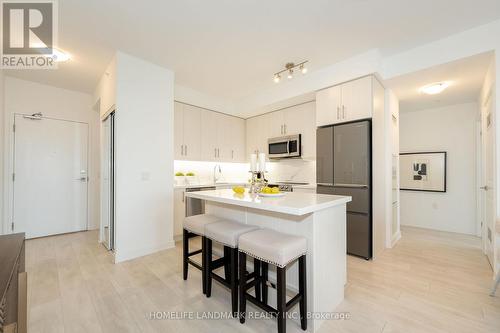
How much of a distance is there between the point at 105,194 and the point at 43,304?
166 cm

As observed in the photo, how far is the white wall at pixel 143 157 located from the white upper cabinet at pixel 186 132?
605mm

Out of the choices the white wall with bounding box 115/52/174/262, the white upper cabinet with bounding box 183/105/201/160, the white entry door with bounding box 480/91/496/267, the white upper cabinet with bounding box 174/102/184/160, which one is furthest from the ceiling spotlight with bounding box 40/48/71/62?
the white entry door with bounding box 480/91/496/267

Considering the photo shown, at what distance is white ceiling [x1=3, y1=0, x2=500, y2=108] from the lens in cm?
201

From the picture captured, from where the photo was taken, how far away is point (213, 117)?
448cm

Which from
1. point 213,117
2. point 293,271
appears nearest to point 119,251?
point 293,271

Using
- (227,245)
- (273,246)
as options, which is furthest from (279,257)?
(227,245)

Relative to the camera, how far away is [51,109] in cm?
384

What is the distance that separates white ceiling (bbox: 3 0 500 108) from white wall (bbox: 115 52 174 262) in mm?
289

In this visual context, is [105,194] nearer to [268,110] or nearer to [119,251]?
[119,251]

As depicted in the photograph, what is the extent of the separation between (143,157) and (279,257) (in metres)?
2.38

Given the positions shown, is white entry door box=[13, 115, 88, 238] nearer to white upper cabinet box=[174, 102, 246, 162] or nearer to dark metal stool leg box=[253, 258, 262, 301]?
white upper cabinet box=[174, 102, 246, 162]

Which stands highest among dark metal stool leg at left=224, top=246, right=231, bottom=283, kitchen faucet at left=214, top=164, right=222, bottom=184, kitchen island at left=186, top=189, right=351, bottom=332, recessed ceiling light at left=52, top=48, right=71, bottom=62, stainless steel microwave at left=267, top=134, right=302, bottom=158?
recessed ceiling light at left=52, top=48, right=71, bottom=62

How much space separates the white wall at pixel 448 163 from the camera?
385 centimetres

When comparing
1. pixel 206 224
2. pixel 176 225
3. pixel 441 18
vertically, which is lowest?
pixel 176 225
